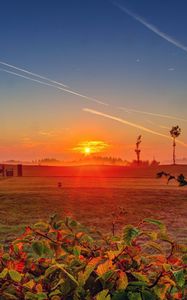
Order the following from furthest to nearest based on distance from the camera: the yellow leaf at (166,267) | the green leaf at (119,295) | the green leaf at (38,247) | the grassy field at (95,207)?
the grassy field at (95,207) → the green leaf at (38,247) → the yellow leaf at (166,267) → the green leaf at (119,295)

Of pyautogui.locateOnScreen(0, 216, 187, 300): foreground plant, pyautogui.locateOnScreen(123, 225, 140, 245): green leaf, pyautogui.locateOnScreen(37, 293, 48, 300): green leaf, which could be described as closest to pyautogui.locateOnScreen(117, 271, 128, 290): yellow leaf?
pyautogui.locateOnScreen(0, 216, 187, 300): foreground plant

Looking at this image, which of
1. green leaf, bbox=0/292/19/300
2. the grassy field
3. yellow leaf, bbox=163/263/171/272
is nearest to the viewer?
yellow leaf, bbox=163/263/171/272

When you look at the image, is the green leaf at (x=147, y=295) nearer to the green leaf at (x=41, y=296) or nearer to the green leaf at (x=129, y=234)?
the green leaf at (x=129, y=234)

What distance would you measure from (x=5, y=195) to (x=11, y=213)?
→ 4.00 meters

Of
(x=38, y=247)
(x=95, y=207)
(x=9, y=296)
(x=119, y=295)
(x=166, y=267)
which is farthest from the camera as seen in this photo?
(x=95, y=207)

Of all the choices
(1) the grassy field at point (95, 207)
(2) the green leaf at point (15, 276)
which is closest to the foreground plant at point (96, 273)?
(2) the green leaf at point (15, 276)

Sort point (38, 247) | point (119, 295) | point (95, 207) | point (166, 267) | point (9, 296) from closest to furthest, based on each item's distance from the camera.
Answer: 1. point (119, 295)
2. point (166, 267)
3. point (9, 296)
4. point (38, 247)
5. point (95, 207)

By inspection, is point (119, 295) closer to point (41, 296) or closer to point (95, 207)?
point (41, 296)

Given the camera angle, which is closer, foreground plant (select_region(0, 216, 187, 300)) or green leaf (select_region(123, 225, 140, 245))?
foreground plant (select_region(0, 216, 187, 300))

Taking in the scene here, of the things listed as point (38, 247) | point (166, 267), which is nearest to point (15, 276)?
point (38, 247)

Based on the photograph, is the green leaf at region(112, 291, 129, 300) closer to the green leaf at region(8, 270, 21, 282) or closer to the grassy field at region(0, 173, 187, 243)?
the green leaf at region(8, 270, 21, 282)

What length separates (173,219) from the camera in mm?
13961

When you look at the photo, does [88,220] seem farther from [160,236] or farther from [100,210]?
[160,236]

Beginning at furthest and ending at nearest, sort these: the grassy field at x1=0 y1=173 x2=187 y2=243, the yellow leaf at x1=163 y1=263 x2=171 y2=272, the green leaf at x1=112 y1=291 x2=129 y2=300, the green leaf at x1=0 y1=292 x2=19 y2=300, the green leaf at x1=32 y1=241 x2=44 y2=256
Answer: the grassy field at x1=0 y1=173 x2=187 y2=243 → the green leaf at x1=32 y1=241 x2=44 y2=256 → the green leaf at x1=0 y1=292 x2=19 y2=300 → the yellow leaf at x1=163 y1=263 x2=171 y2=272 → the green leaf at x1=112 y1=291 x2=129 y2=300
